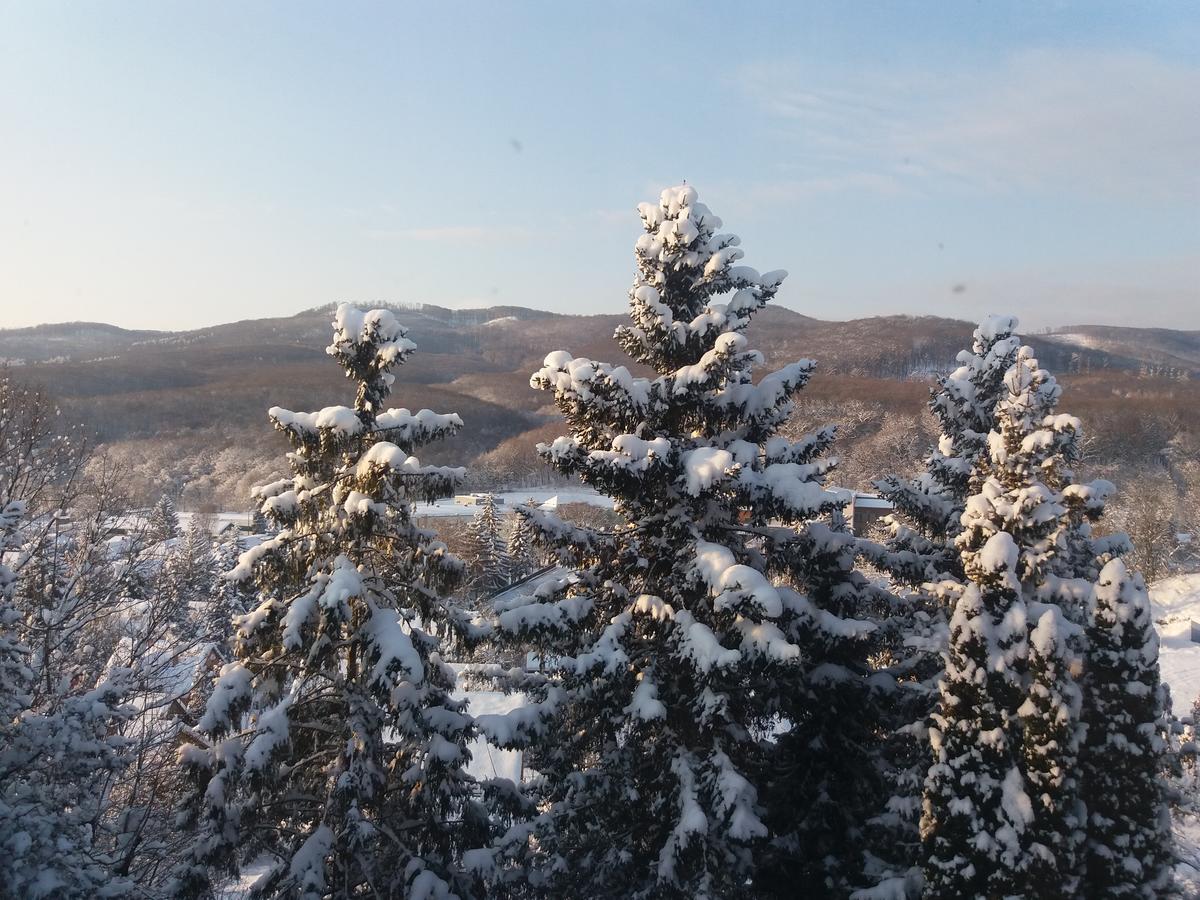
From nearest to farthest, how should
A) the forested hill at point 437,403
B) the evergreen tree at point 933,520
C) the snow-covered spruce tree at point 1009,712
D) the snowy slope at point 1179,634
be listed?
1. the snow-covered spruce tree at point 1009,712
2. the evergreen tree at point 933,520
3. the snowy slope at point 1179,634
4. the forested hill at point 437,403

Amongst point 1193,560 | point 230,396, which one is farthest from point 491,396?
point 1193,560

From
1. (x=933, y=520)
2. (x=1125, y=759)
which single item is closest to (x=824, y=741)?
(x=1125, y=759)

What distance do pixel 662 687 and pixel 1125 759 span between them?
4630 mm

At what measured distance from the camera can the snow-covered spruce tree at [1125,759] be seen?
7.82m

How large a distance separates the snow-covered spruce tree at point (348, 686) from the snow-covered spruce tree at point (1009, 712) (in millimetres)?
4916

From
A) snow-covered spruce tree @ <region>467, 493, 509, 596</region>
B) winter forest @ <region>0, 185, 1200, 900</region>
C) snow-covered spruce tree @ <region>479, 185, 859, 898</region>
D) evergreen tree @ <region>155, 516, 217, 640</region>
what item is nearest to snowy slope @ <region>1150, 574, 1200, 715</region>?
winter forest @ <region>0, 185, 1200, 900</region>

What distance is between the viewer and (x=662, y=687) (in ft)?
28.6

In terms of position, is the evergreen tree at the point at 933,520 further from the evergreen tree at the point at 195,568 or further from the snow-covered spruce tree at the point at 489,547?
the snow-covered spruce tree at the point at 489,547

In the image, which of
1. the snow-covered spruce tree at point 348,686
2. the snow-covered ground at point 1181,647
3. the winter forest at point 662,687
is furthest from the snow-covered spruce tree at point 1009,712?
the snow-covered ground at point 1181,647

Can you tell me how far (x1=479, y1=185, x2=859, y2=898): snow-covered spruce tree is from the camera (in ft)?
26.1

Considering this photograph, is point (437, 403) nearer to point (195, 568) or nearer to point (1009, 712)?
point (195, 568)

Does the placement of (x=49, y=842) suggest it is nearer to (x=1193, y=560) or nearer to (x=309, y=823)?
(x=309, y=823)

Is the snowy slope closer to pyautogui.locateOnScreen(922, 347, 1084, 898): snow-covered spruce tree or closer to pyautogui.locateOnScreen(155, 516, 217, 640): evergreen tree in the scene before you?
pyautogui.locateOnScreen(922, 347, 1084, 898): snow-covered spruce tree

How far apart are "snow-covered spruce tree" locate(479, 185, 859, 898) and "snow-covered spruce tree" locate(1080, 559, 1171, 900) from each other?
9.50 ft
